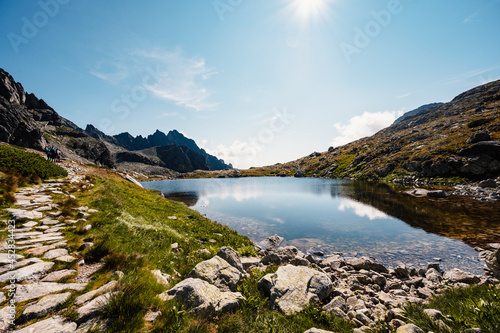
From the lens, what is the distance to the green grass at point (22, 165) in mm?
17641

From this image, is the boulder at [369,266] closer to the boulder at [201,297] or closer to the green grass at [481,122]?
the boulder at [201,297]

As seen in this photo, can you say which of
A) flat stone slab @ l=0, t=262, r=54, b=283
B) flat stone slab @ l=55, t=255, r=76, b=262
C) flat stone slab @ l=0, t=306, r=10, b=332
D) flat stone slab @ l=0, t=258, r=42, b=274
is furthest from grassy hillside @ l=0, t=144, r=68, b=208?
flat stone slab @ l=0, t=306, r=10, b=332

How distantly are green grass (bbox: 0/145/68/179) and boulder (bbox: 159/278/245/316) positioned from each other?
21.6 meters

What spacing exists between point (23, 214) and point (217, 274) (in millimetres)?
11625

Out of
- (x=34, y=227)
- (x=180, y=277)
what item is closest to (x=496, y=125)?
(x=180, y=277)

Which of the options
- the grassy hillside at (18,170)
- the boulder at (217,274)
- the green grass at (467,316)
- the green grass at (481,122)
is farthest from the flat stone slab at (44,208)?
the green grass at (481,122)

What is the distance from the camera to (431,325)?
667cm

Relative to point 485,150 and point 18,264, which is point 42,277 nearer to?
point 18,264

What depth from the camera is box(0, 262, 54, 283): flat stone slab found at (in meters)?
5.73

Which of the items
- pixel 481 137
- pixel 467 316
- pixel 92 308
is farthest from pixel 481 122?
pixel 92 308

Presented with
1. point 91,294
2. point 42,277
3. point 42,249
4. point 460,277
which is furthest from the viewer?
point 460,277

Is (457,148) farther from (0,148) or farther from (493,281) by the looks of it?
(0,148)

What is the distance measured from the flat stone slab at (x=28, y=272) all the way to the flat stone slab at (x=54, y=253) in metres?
0.90

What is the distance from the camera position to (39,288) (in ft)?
18.0
